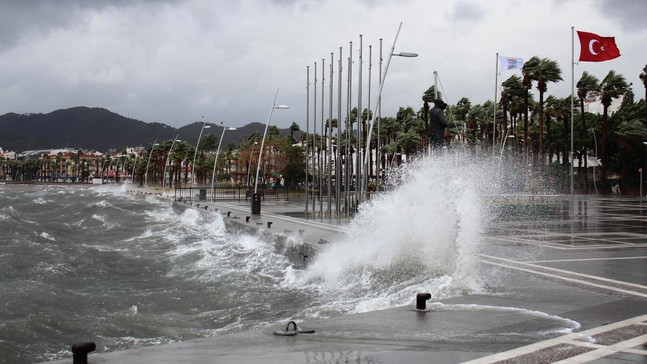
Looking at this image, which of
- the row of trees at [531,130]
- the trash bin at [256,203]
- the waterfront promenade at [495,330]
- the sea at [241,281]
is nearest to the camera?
the waterfront promenade at [495,330]

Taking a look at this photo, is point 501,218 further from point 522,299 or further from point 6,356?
point 6,356

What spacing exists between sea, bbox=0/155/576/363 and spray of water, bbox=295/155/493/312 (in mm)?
29

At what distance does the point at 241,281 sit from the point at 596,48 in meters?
26.9

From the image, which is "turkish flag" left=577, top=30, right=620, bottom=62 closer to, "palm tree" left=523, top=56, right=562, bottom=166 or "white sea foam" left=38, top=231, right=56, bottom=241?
"palm tree" left=523, top=56, right=562, bottom=166

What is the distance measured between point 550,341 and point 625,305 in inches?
109

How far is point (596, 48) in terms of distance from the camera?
32750 millimetres

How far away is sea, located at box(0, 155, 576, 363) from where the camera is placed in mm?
9969

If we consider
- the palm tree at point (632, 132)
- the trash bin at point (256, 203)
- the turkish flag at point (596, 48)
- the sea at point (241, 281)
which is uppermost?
the turkish flag at point (596, 48)

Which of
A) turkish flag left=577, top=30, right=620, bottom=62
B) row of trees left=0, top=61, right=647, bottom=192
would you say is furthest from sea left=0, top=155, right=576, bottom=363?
row of trees left=0, top=61, right=647, bottom=192

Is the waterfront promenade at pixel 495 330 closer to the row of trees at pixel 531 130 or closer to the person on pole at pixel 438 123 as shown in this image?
the person on pole at pixel 438 123

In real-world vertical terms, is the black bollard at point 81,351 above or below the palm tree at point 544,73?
below

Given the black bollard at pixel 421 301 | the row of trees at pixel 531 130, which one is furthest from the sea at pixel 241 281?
the row of trees at pixel 531 130

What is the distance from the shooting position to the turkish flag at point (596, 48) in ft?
107

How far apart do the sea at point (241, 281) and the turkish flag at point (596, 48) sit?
2141cm
